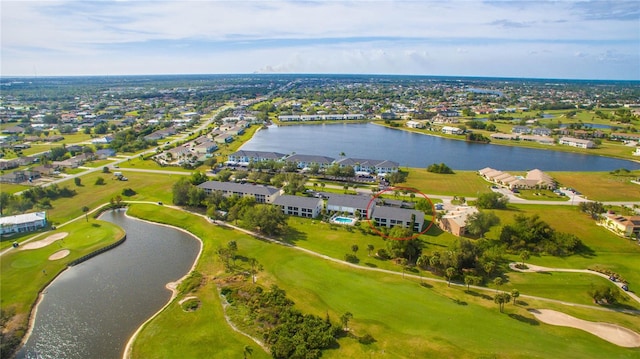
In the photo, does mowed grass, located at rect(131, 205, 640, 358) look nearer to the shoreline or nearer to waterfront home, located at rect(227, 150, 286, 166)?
the shoreline

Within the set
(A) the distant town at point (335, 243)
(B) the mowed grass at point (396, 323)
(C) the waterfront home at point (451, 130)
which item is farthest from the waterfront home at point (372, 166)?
(C) the waterfront home at point (451, 130)

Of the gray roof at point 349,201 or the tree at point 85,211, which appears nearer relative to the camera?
the tree at point 85,211

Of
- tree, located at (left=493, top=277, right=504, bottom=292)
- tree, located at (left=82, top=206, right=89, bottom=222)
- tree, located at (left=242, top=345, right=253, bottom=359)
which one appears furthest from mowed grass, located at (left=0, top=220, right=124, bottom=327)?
tree, located at (left=493, top=277, right=504, bottom=292)

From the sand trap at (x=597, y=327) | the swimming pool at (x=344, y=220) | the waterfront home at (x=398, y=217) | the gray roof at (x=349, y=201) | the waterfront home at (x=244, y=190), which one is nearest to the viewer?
the sand trap at (x=597, y=327)

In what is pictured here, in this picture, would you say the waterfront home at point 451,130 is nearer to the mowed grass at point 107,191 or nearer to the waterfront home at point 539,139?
the waterfront home at point 539,139

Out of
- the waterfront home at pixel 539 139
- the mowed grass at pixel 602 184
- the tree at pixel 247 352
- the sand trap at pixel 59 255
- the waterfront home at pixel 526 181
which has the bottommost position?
the tree at pixel 247 352

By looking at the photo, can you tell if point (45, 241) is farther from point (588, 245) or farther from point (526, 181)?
point (526, 181)

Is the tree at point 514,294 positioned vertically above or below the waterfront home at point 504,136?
below
